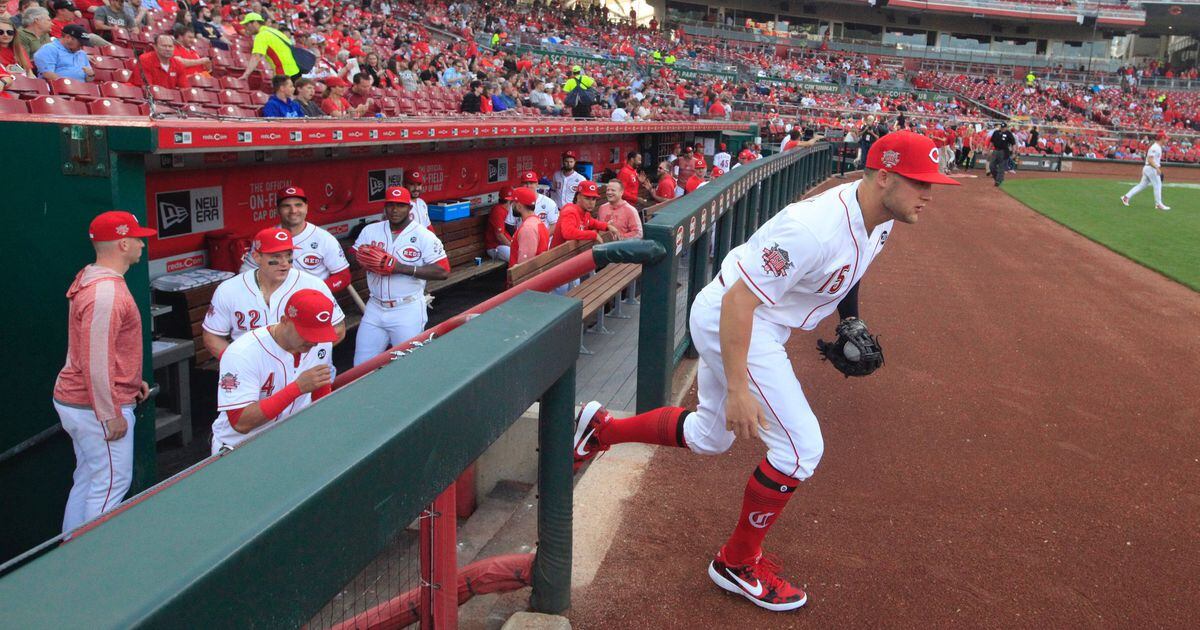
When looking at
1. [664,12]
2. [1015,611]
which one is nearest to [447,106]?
[1015,611]

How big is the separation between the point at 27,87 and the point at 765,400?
5.60 m

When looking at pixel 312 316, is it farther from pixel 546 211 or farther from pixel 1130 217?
pixel 1130 217

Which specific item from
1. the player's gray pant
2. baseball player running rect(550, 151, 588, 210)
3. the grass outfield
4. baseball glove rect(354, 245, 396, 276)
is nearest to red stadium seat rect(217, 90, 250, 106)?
baseball glove rect(354, 245, 396, 276)

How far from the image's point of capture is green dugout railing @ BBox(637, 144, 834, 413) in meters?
3.80

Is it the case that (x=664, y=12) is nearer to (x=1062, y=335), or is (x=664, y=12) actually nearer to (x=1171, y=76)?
(x=1171, y=76)

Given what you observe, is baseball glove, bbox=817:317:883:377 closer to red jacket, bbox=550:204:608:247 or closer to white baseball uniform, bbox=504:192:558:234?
red jacket, bbox=550:204:608:247

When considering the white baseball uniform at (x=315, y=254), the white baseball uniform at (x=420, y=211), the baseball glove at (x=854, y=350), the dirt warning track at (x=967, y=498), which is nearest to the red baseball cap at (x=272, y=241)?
the white baseball uniform at (x=315, y=254)

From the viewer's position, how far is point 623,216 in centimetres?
811

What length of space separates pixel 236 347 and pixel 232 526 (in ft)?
8.96

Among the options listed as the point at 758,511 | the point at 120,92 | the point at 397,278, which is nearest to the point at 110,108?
the point at 120,92

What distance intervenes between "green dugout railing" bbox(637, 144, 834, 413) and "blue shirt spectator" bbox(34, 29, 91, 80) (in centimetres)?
517

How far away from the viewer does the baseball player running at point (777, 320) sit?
251cm

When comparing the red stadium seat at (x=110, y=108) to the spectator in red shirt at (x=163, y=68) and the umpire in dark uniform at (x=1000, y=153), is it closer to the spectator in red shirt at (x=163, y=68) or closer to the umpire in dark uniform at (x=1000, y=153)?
the spectator in red shirt at (x=163, y=68)

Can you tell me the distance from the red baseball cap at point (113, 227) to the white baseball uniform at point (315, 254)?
147 cm
